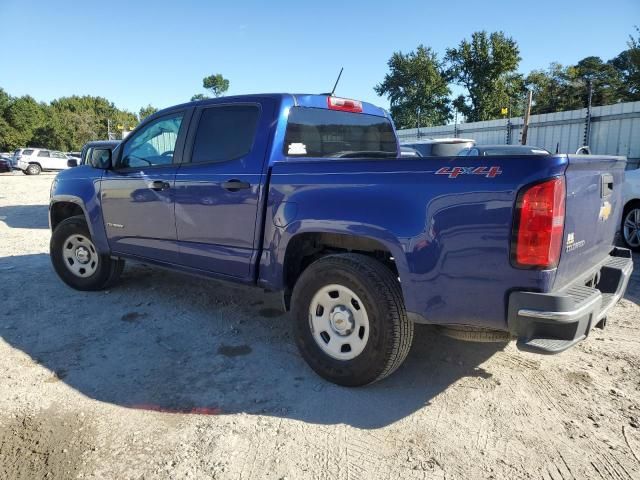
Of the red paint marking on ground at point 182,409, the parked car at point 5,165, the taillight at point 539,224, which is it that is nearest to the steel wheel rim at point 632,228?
the taillight at point 539,224

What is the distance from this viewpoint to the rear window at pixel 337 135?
3.80 meters

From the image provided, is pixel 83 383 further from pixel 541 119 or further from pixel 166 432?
pixel 541 119

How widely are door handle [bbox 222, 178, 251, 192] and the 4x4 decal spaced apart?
155 cm

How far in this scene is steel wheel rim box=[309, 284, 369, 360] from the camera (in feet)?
10.2

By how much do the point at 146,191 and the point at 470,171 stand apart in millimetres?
3053

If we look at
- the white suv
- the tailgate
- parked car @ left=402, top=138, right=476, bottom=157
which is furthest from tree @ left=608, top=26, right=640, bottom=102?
the white suv

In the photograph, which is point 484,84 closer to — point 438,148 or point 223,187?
point 438,148

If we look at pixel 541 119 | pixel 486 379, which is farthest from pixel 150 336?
pixel 541 119

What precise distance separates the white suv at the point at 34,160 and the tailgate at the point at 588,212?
34.2 meters

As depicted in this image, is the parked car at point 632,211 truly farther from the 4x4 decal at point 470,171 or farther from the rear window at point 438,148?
the 4x4 decal at point 470,171

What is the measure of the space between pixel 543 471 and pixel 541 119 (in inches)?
682

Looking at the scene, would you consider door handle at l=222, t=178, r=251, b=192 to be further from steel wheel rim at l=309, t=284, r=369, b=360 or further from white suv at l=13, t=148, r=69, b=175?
white suv at l=13, t=148, r=69, b=175

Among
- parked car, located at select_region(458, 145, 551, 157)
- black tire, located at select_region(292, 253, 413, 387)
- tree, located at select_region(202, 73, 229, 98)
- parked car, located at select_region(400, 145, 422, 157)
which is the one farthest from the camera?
tree, located at select_region(202, 73, 229, 98)

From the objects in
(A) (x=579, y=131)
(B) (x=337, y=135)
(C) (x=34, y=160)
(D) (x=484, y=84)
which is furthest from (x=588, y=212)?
(D) (x=484, y=84)
